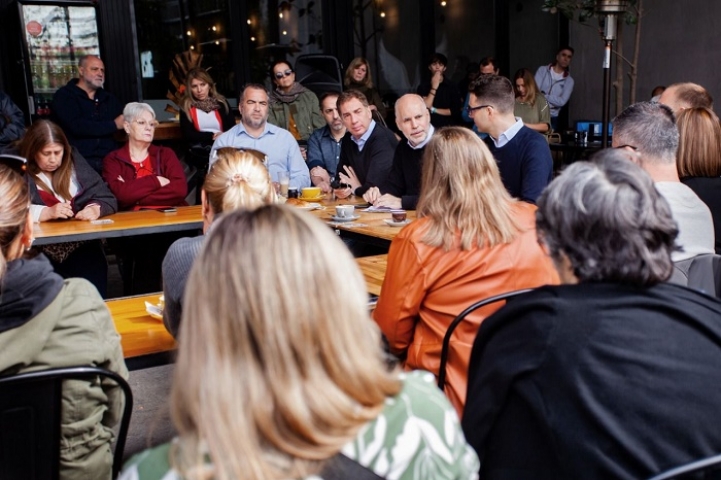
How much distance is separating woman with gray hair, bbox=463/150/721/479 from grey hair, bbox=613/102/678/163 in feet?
4.76

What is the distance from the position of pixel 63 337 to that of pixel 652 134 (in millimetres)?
A: 2200

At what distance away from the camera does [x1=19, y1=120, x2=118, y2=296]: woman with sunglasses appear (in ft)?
14.1

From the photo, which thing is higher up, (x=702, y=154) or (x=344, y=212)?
(x=702, y=154)

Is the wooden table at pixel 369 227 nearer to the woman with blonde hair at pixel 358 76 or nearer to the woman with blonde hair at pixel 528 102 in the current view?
the woman with blonde hair at pixel 358 76

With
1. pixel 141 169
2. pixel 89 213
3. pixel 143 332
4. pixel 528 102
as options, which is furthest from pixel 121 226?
pixel 528 102

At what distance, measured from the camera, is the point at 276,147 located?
5492mm

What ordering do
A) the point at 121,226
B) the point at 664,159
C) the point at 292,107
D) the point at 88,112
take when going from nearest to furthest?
the point at 664,159, the point at 121,226, the point at 88,112, the point at 292,107

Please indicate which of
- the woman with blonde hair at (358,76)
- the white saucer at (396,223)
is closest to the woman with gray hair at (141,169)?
the white saucer at (396,223)

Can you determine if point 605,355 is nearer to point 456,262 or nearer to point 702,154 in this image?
point 456,262

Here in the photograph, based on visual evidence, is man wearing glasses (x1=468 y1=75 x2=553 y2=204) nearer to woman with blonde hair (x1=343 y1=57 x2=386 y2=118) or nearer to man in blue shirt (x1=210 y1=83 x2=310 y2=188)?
man in blue shirt (x1=210 y1=83 x2=310 y2=188)

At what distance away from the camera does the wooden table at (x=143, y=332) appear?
230 centimetres

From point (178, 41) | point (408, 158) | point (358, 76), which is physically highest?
point (178, 41)

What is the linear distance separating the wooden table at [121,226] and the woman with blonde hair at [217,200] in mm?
1637

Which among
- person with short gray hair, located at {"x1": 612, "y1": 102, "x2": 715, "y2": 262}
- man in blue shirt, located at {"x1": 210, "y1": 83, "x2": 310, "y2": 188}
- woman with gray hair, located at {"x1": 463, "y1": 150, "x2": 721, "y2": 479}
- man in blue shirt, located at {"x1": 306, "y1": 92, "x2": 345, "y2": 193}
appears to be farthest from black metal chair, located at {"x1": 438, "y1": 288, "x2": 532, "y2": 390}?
man in blue shirt, located at {"x1": 306, "y1": 92, "x2": 345, "y2": 193}
